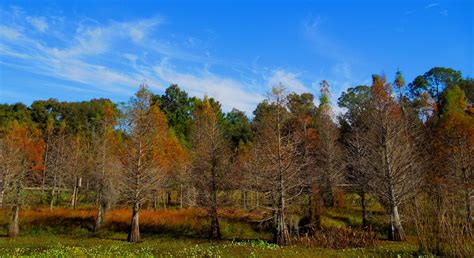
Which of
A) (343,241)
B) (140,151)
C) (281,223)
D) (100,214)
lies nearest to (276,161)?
(281,223)

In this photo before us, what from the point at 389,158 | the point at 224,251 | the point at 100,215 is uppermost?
the point at 389,158

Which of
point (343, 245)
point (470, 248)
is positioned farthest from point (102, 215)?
point (470, 248)

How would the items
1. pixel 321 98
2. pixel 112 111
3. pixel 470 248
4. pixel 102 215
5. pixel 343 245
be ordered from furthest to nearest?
pixel 321 98 → pixel 112 111 → pixel 102 215 → pixel 343 245 → pixel 470 248

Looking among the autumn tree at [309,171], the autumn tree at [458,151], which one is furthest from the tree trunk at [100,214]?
the autumn tree at [458,151]

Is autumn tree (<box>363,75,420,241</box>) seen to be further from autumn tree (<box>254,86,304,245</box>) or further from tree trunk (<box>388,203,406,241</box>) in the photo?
autumn tree (<box>254,86,304,245</box>)

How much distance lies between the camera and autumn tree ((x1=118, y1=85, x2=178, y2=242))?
27.2 meters

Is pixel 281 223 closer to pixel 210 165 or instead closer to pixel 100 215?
pixel 210 165

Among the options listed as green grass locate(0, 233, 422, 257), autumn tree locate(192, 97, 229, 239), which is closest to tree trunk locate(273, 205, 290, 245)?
green grass locate(0, 233, 422, 257)

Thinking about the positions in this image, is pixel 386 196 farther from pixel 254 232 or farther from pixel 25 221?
pixel 25 221

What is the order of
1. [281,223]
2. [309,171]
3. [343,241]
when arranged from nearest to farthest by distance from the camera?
1. [343,241]
2. [281,223]
3. [309,171]

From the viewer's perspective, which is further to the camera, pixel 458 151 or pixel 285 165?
pixel 458 151

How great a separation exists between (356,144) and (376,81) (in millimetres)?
7390

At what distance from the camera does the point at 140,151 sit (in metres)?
27.5

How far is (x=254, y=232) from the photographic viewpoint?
29.9m
